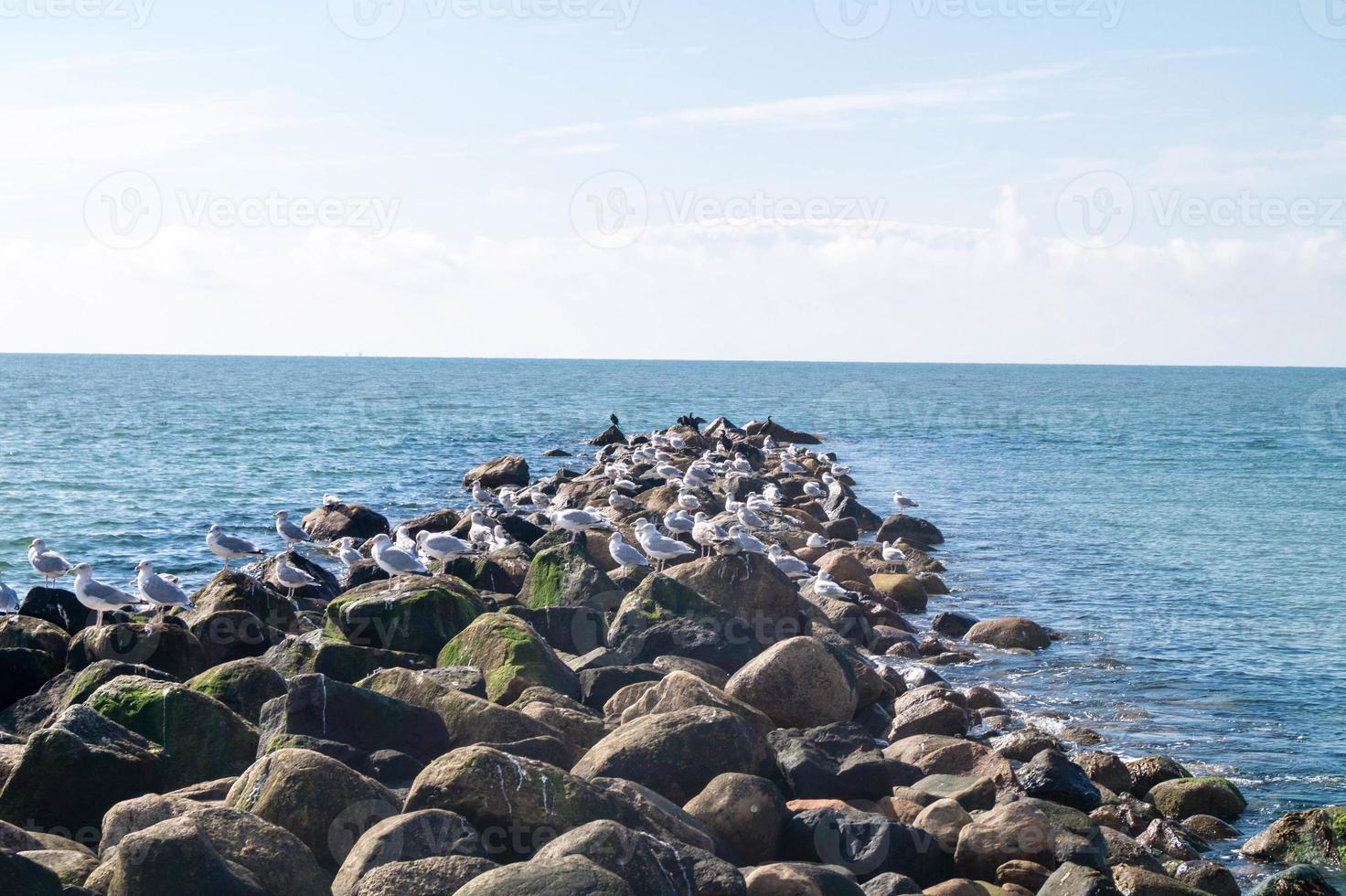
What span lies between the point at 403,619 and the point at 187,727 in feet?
10.7

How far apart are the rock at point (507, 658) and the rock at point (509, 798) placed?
2797 millimetres

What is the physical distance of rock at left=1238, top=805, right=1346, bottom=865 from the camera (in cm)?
974

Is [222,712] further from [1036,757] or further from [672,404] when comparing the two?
[672,404]

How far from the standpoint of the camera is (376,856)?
6.59m

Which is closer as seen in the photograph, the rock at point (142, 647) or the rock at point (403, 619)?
the rock at point (142, 647)

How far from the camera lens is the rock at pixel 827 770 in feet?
29.8

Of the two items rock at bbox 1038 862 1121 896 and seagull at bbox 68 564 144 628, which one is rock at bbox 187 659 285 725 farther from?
rock at bbox 1038 862 1121 896

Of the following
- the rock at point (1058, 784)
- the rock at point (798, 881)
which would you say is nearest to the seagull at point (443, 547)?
the rock at point (1058, 784)

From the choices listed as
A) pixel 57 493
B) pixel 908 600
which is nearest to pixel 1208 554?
pixel 908 600

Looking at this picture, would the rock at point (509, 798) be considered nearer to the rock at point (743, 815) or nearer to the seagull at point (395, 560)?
the rock at point (743, 815)

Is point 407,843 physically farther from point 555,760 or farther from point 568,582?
point 568,582

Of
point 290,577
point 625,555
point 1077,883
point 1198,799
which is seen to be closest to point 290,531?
point 290,577

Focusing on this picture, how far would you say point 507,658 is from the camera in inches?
414

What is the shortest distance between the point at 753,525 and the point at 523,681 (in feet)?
38.4
